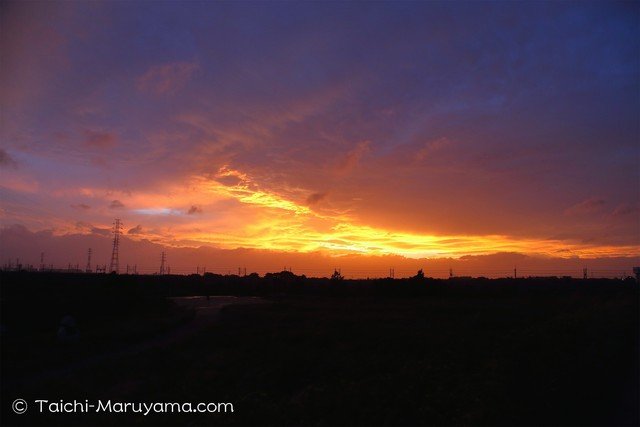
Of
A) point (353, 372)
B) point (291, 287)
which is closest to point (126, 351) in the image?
point (353, 372)


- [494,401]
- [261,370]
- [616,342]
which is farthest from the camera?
[261,370]

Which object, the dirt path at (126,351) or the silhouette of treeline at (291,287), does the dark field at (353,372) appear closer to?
the dirt path at (126,351)

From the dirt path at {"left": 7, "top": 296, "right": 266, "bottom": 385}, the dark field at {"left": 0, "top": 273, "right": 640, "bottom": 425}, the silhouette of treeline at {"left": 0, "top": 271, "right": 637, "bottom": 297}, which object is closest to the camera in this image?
the dark field at {"left": 0, "top": 273, "right": 640, "bottom": 425}

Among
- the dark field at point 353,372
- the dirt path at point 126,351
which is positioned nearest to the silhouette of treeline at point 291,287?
the dirt path at point 126,351

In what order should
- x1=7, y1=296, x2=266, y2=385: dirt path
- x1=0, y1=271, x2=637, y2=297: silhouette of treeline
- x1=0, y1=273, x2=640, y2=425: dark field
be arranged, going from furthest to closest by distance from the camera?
x1=0, y1=271, x2=637, y2=297: silhouette of treeline
x1=7, y1=296, x2=266, y2=385: dirt path
x1=0, y1=273, x2=640, y2=425: dark field

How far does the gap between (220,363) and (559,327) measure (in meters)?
15.0

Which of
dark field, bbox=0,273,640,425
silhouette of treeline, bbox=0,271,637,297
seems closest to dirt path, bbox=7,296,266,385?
dark field, bbox=0,273,640,425

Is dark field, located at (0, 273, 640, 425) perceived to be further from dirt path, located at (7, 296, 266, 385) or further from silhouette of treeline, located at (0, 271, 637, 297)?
silhouette of treeline, located at (0, 271, 637, 297)

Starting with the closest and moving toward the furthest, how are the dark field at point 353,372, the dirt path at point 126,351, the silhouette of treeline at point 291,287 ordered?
the dark field at point 353,372, the dirt path at point 126,351, the silhouette of treeline at point 291,287

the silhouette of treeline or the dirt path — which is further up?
the silhouette of treeline

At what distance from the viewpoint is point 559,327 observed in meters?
19.1

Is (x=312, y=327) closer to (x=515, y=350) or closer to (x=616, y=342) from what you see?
(x=515, y=350)

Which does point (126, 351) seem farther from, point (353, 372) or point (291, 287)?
point (291, 287)

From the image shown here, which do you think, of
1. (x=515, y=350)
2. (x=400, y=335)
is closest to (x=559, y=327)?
(x=515, y=350)
